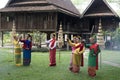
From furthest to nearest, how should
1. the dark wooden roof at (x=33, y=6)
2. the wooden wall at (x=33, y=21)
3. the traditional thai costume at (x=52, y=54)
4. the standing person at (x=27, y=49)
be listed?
the wooden wall at (x=33, y=21), the dark wooden roof at (x=33, y=6), the traditional thai costume at (x=52, y=54), the standing person at (x=27, y=49)

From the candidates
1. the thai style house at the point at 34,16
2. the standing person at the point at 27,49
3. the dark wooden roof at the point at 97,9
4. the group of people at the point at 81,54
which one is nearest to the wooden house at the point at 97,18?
the dark wooden roof at the point at 97,9

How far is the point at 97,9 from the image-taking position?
121 ft

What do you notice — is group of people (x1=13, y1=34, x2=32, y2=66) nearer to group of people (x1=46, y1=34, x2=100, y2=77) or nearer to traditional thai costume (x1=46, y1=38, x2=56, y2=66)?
traditional thai costume (x1=46, y1=38, x2=56, y2=66)

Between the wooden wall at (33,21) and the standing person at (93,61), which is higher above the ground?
the wooden wall at (33,21)

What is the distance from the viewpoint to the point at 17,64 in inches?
599

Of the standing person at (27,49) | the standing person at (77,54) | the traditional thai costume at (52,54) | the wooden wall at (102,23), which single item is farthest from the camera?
the wooden wall at (102,23)

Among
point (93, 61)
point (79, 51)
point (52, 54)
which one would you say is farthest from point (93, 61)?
point (52, 54)

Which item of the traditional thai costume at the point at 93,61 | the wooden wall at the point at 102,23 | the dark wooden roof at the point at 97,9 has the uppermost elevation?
the dark wooden roof at the point at 97,9

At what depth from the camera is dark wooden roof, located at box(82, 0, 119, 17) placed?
35709mm

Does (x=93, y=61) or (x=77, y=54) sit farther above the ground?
(x=77, y=54)

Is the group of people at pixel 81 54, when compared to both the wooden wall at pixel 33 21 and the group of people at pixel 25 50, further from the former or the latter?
the wooden wall at pixel 33 21

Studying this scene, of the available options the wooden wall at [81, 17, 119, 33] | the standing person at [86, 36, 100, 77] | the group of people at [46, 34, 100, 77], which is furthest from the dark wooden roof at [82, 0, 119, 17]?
the standing person at [86, 36, 100, 77]

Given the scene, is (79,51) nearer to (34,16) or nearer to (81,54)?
(81,54)

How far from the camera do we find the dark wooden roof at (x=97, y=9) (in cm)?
3571
